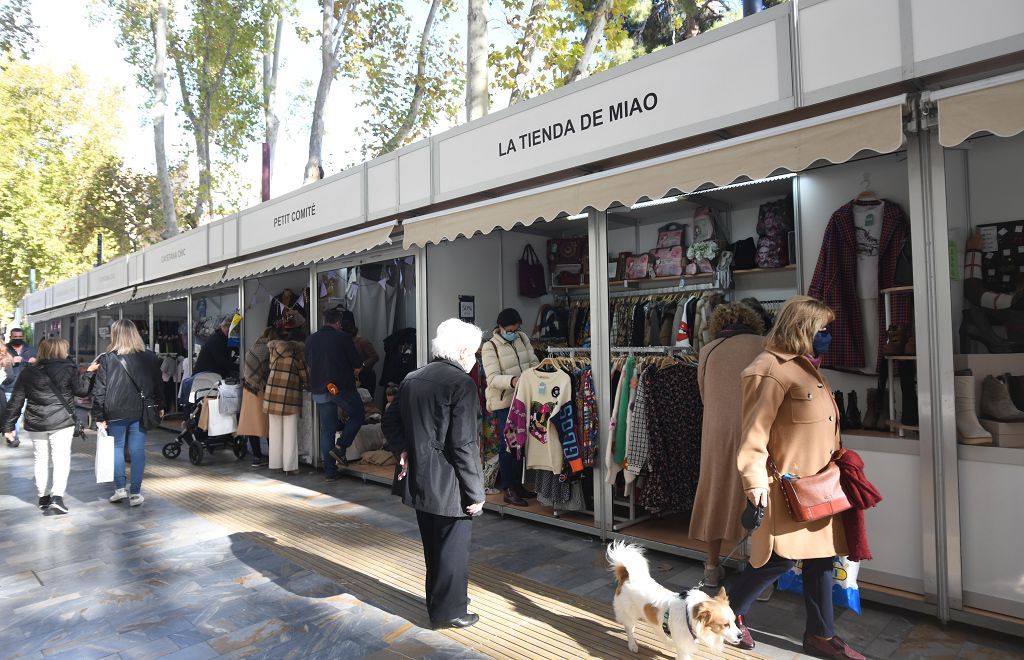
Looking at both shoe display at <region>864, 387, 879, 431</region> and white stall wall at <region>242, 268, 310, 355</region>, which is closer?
shoe display at <region>864, 387, 879, 431</region>

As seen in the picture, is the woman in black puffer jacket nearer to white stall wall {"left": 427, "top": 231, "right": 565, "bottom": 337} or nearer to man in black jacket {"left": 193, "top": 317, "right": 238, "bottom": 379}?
man in black jacket {"left": 193, "top": 317, "right": 238, "bottom": 379}

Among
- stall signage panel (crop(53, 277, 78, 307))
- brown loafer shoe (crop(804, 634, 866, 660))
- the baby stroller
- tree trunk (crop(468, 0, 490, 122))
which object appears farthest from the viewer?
stall signage panel (crop(53, 277, 78, 307))

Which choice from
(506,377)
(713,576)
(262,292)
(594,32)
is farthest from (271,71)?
(713,576)

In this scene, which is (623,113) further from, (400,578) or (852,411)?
(400,578)

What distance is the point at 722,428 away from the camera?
3.58m

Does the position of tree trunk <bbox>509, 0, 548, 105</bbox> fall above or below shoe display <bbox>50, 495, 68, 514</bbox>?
above

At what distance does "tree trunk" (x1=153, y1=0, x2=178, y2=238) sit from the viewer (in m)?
17.0

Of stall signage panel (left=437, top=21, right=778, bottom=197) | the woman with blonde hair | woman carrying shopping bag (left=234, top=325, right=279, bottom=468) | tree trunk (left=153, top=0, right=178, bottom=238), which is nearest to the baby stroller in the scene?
woman carrying shopping bag (left=234, top=325, right=279, bottom=468)

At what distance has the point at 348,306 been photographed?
28.6 feet

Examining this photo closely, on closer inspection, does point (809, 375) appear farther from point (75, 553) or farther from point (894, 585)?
point (75, 553)

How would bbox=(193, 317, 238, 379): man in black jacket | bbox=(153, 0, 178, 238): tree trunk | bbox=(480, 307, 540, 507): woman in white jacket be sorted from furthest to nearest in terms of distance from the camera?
bbox=(153, 0, 178, 238): tree trunk, bbox=(193, 317, 238, 379): man in black jacket, bbox=(480, 307, 540, 507): woman in white jacket

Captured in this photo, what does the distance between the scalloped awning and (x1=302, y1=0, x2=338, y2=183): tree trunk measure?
11965 millimetres

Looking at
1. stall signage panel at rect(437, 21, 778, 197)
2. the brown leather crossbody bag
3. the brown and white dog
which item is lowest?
the brown and white dog

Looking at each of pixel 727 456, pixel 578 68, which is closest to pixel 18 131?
pixel 578 68
